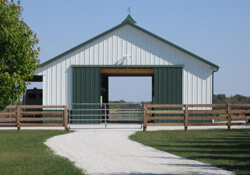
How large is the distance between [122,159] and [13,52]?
18.7ft

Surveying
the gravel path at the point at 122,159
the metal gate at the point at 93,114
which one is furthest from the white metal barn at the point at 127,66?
the gravel path at the point at 122,159

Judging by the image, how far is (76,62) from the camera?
2391 centimetres

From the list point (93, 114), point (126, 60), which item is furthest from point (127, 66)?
point (93, 114)

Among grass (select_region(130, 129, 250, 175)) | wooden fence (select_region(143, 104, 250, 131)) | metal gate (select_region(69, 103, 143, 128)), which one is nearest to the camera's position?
grass (select_region(130, 129, 250, 175))

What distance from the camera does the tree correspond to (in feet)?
42.9

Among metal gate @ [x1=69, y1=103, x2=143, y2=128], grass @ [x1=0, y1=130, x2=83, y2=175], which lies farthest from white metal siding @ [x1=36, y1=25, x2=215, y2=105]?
grass @ [x1=0, y1=130, x2=83, y2=175]

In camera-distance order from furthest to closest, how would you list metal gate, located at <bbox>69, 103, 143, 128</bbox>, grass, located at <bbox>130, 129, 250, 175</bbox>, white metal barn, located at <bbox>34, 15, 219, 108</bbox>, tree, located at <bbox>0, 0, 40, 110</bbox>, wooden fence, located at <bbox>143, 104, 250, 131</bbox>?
white metal barn, located at <bbox>34, 15, 219, 108</bbox> < metal gate, located at <bbox>69, 103, 143, 128</bbox> < wooden fence, located at <bbox>143, 104, 250, 131</bbox> < tree, located at <bbox>0, 0, 40, 110</bbox> < grass, located at <bbox>130, 129, 250, 175</bbox>

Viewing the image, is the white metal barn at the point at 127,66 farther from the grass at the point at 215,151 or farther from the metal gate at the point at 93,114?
the grass at the point at 215,151

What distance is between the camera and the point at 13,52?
1351 centimetres

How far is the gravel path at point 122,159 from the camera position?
820 cm

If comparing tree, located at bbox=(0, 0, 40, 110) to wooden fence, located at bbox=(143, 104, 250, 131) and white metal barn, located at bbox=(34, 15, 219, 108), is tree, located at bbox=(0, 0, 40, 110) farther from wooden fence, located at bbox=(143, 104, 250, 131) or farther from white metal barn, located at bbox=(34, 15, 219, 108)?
white metal barn, located at bbox=(34, 15, 219, 108)

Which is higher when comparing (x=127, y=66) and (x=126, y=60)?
(x=126, y=60)

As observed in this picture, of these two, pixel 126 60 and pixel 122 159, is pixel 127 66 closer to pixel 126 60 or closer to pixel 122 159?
pixel 126 60

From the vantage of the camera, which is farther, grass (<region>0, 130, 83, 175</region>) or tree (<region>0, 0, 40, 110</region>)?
tree (<region>0, 0, 40, 110</region>)
